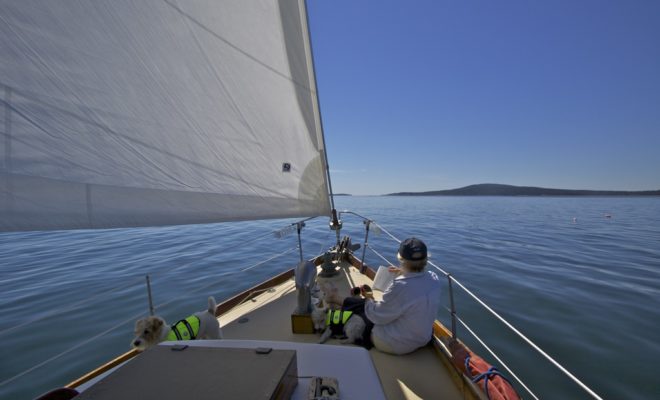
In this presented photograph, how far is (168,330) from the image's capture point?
225 cm

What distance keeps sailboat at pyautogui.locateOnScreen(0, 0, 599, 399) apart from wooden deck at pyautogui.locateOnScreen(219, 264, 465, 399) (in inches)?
0.6

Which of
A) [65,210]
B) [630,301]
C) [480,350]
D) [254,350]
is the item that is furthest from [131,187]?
[630,301]

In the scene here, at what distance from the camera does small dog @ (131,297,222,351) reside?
2.13 metres

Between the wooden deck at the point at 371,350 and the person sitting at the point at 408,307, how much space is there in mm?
134

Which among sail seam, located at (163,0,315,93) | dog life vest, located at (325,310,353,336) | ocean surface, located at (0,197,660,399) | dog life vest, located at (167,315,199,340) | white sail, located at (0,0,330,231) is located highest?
sail seam, located at (163,0,315,93)

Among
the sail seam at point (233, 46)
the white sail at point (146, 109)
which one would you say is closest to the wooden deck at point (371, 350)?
the white sail at point (146, 109)

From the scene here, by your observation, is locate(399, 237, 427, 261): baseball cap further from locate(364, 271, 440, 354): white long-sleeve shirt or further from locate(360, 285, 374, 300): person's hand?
locate(360, 285, 374, 300): person's hand

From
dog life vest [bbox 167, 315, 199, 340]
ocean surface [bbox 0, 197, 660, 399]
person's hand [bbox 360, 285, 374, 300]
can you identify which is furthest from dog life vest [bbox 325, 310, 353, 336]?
ocean surface [bbox 0, 197, 660, 399]

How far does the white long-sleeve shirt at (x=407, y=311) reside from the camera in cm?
220

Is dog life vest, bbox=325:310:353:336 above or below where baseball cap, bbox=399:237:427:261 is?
below

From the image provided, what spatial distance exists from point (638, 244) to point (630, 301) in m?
8.92

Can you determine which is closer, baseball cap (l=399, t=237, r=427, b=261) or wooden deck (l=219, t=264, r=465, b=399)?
wooden deck (l=219, t=264, r=465, b=399)

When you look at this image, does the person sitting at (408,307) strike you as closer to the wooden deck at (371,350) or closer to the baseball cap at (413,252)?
the baseball cap at (413,252)

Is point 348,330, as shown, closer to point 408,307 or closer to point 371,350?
point 371,350
